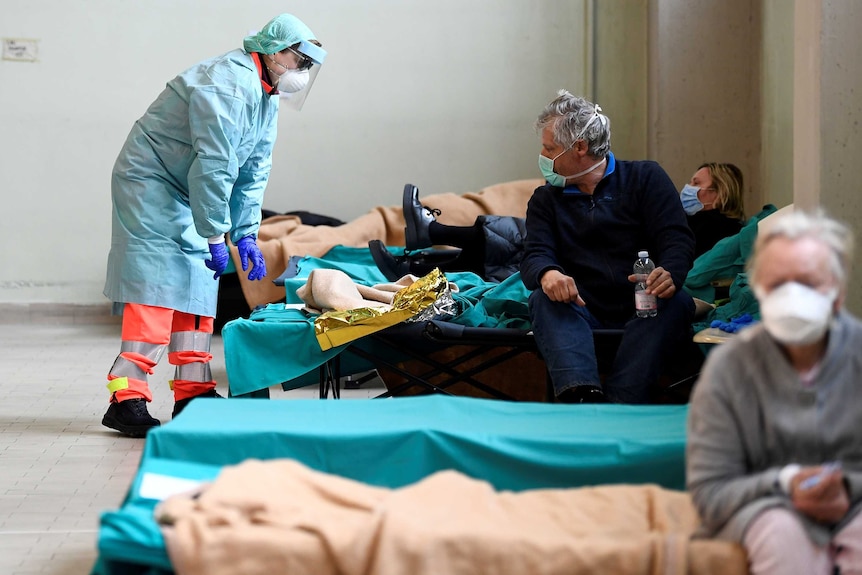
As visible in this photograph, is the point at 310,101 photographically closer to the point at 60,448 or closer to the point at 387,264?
the point at 387,264

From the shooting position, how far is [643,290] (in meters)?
3.00

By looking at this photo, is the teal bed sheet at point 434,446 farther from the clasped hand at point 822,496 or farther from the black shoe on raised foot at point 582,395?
the black shoe on raised foot at point 582,395

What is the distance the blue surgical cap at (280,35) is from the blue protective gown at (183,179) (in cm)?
7

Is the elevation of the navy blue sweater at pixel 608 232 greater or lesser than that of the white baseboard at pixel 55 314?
greater

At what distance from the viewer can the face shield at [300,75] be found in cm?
383

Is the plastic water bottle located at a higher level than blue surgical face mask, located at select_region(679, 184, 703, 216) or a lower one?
lower

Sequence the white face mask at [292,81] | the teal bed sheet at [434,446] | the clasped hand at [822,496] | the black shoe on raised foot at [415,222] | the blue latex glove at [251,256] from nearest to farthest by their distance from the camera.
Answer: the clasped hand at [822,496] < the teal bed sheet at [434,446] < the white face mask at [292,81] < the blue latex glove at [251,256] < the black shoe on raised foot at [415,222]

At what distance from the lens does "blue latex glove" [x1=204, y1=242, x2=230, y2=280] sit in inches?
146

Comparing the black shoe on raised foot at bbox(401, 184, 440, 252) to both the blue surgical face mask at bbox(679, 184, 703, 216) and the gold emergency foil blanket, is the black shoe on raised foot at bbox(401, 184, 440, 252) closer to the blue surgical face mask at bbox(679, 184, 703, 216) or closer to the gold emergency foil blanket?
the blue surgical face mask at bbox(679, 184, 703, 216)

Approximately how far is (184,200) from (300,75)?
0.62 meters

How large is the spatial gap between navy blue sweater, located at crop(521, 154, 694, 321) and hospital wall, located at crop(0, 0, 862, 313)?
376 centimetres

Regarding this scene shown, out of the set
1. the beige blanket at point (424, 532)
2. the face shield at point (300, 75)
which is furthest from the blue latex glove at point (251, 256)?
the beige blanket at point (424, 532)

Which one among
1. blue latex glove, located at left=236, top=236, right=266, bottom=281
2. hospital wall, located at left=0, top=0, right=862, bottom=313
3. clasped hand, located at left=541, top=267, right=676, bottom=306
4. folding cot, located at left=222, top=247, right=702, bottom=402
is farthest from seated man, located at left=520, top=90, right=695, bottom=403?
hospital wall, located at left=0, top=0, right=862, bottom=313

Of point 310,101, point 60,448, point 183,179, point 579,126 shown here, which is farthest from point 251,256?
point 310,101
